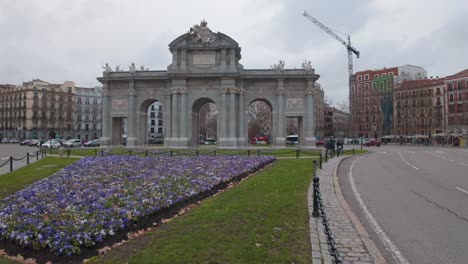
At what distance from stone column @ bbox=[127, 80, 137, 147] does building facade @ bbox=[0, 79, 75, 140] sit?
195 feet

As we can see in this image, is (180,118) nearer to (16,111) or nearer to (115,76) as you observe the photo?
(115,76)

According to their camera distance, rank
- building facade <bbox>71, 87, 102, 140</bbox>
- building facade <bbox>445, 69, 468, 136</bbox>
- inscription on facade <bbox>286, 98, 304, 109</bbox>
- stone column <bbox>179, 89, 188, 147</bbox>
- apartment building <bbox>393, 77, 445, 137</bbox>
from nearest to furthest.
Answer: stone column <bbox>179, 89, 188, 147</bbox> → inscription on facade <bbox>286, 98, 304, 109</bbox> → building facade <bbox>445, 69, 468, 136</bbox> → apartment building <bbox>393, 77, 445, 137</bbox> → building facade <bbox>71, 87, 102, 140</bbox>

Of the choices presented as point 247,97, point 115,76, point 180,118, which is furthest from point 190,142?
point 115,76

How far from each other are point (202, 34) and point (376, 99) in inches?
2683

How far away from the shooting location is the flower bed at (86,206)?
22.3 ft

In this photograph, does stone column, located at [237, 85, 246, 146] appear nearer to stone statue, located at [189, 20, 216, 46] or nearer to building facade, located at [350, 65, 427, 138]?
stone statue, located at [189, 20, 216, 46]

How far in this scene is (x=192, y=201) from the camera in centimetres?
1084

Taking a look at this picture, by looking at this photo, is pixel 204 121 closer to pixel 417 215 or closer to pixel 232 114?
pixel 232 114

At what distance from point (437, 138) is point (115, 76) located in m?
76.3

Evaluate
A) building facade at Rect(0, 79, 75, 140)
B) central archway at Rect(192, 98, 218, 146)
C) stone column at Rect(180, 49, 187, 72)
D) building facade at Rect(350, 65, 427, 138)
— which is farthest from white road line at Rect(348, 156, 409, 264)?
building facade at Rect(0, 79, 75, 140)

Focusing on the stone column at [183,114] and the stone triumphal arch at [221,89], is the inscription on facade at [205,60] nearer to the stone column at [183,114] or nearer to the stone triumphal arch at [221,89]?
the stone triumphal arch at [221,89]

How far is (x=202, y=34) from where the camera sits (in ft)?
144

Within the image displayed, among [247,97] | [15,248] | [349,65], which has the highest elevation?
[349,65]

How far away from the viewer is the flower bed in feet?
22.3
